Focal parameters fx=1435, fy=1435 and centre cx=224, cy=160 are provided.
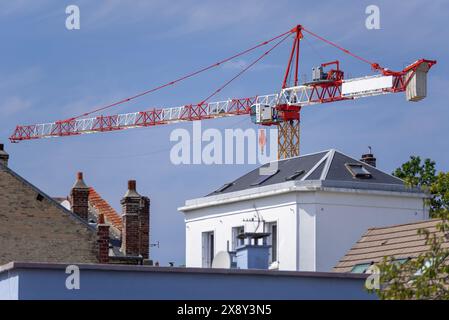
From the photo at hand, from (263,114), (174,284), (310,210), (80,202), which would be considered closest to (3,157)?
(80,202)

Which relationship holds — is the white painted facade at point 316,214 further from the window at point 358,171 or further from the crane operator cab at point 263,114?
the crane operator cab at point 263,114

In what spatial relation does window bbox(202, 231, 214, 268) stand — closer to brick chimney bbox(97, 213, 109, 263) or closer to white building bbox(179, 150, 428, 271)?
white building bbox(179, 150, 428, 271)

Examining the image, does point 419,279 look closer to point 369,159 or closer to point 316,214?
point 316,214

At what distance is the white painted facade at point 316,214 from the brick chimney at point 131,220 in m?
4.34

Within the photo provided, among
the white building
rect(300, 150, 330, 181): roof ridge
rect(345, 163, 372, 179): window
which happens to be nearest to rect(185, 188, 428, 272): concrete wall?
the white building

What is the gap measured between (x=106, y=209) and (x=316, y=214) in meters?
26.2

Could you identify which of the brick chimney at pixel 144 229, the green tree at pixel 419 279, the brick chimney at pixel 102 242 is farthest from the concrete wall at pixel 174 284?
the brick chimney at pixel 144 229

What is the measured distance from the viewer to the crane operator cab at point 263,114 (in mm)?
149500

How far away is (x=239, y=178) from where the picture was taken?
5650 centimetres

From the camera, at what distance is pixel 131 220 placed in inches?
2172

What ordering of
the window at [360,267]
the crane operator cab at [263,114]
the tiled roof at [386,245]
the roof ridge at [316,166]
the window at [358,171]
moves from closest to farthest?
the tiled roof at [386,245]
the window at [360,267]
the roof ridge at [316,166]
the window at [358,171]
the crane operator cab at [263,114]
